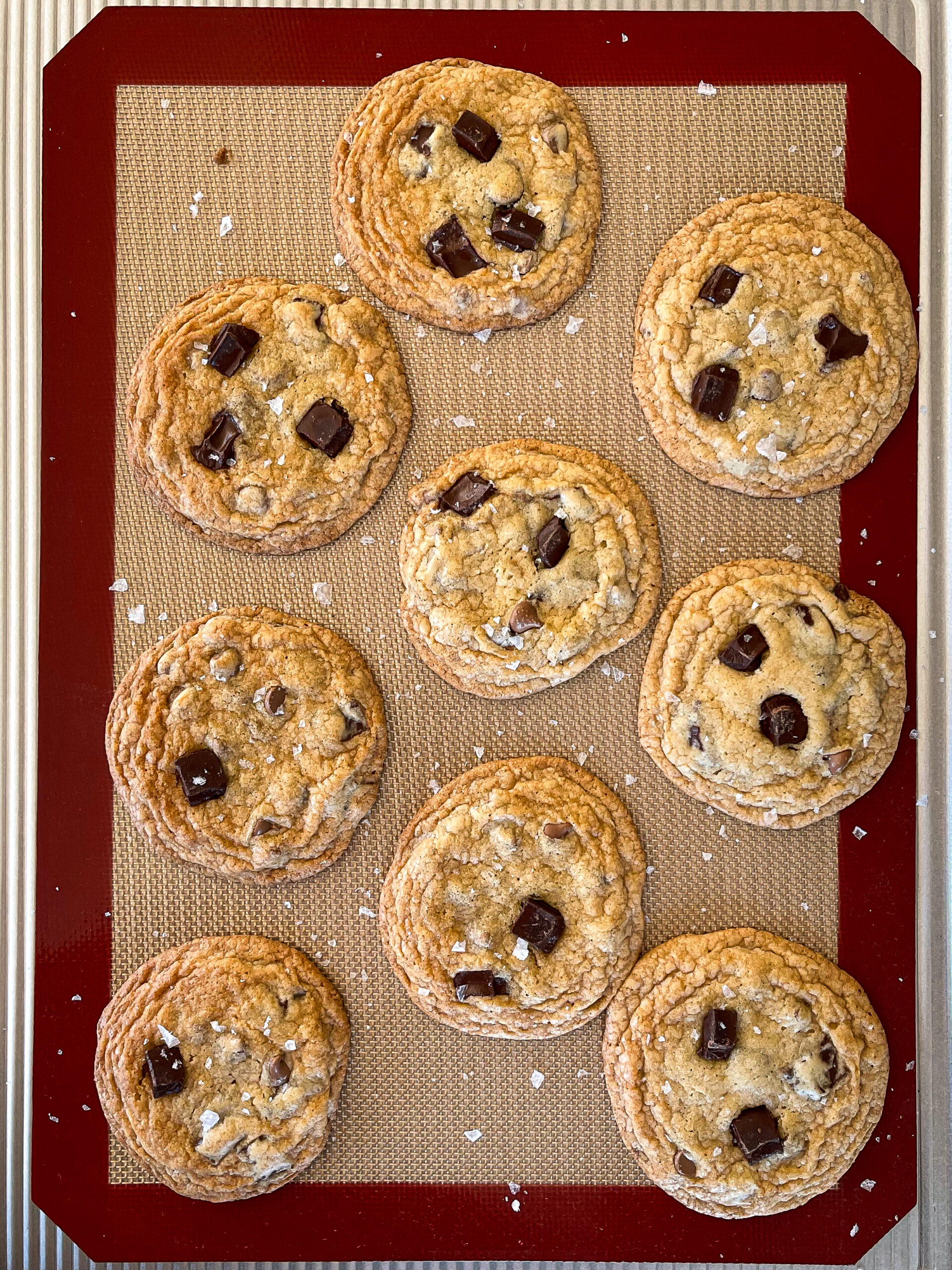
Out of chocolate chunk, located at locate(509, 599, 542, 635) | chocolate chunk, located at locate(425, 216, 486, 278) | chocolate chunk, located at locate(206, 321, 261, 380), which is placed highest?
chocolate chunk, located at locate(425, 216, 486, 278)

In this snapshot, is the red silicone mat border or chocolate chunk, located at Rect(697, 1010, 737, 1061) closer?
chocolate chunk, located at Rect(697, 1010, 737, 1061)

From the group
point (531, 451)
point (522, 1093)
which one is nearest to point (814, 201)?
point (531, 451)

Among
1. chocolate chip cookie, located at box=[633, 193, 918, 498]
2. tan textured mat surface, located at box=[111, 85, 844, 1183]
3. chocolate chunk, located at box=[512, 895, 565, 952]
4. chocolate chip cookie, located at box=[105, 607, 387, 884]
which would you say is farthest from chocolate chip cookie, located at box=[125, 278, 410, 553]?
chocolate chunk, located at box=[512, 895, 565, 952]

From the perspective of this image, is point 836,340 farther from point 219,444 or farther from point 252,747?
point 252,747

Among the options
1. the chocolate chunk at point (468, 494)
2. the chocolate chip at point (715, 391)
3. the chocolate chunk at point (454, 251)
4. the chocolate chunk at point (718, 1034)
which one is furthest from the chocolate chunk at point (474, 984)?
the chocolate chunk at point (454, 251)

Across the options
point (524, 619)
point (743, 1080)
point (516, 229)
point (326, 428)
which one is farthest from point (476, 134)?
point (743, 1080)

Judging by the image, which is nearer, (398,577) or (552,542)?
(552,542)

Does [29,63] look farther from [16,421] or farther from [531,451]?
[531,451]

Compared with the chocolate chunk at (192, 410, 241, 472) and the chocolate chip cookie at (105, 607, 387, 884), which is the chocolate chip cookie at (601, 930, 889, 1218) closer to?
the chocolate chip cookie at (105, 607, 387, 884)
